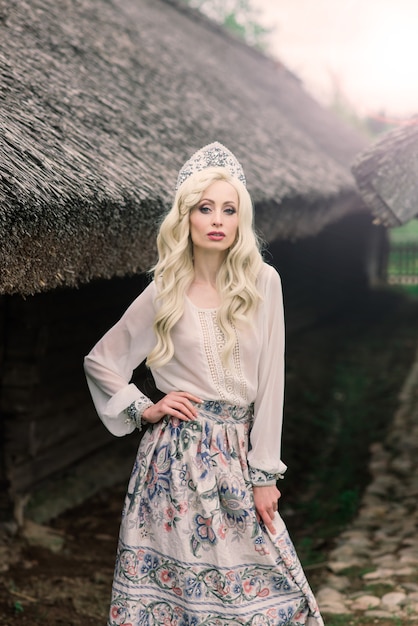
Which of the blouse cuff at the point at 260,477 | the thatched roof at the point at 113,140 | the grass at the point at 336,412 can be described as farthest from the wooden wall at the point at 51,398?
the blouse cuff at the point at 260,477

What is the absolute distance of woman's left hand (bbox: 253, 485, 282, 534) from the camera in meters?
2.19

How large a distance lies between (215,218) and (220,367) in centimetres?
40

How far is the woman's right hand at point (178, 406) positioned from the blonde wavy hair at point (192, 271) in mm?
97

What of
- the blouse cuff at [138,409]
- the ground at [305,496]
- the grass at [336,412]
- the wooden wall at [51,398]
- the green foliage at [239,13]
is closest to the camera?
the blouse cuff at [138,409]

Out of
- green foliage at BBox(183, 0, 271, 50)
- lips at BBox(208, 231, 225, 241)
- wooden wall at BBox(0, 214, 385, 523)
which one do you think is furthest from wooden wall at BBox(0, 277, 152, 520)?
green foliage at BBox(183, 0, 271, 50)

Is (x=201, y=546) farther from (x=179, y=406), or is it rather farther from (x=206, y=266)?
(x=206, y=266)

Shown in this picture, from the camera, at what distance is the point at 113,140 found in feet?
11.8

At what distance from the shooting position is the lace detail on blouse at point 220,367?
87.4 inches

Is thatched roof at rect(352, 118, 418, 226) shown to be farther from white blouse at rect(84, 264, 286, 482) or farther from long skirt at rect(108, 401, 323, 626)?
long skirt at rect(108, 401, 323, 626)

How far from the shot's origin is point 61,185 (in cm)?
263

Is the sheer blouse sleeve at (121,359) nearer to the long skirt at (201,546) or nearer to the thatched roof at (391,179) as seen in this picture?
the long skirt at (201,546)

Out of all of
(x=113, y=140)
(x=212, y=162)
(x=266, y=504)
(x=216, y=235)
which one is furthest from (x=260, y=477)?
(x=113, y=140)

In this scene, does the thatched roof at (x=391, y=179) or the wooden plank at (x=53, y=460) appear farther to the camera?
the wooden plank at (x=53, y=460)

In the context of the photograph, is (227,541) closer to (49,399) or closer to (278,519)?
(278,519)
